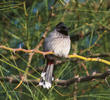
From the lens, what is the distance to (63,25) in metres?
2.66

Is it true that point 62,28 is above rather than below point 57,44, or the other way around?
above

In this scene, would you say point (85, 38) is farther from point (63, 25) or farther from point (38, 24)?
point (38, 24)

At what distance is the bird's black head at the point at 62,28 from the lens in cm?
264

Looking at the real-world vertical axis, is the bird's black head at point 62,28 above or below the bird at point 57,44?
above

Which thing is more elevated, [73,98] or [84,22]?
[84,22]

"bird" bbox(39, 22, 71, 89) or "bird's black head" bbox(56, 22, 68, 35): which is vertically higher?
"bird's black head" bbox(56, 22, 68, 35)

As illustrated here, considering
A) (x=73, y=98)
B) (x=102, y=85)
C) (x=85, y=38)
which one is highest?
(x=85, y=38)

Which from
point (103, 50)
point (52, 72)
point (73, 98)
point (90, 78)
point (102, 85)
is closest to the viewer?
point (90, 78)

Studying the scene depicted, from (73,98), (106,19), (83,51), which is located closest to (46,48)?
(83,51)

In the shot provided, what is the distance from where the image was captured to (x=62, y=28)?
274 cm

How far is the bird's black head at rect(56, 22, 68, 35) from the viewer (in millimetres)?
2642

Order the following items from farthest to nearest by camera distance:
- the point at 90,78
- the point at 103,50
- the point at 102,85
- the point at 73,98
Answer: the point at 103,50, the point at 102,85, the point at 73,98, the point at 90,78

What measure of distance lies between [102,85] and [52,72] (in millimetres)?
572

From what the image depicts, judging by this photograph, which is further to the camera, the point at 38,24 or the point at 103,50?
the point at 103,50
